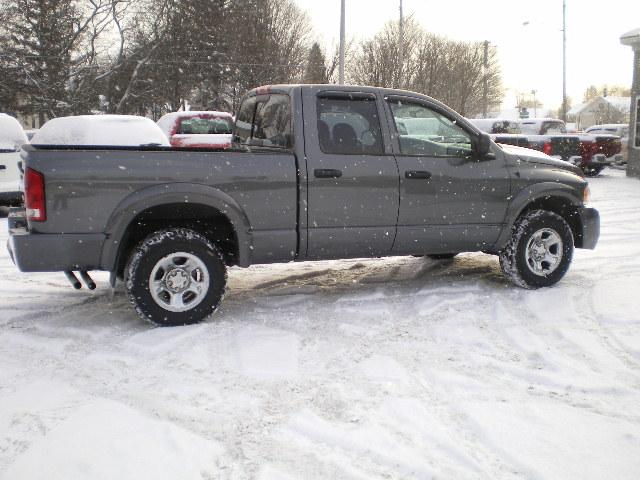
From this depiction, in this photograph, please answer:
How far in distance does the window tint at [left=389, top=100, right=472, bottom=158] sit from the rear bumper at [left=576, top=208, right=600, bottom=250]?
144 cm

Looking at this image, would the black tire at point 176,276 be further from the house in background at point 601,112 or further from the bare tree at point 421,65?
the house in background at point 601,112

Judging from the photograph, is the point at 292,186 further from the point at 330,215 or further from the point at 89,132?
the point at 89,132

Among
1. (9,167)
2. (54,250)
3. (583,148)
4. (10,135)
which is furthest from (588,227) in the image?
(583,148)

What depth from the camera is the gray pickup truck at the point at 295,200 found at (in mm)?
4695

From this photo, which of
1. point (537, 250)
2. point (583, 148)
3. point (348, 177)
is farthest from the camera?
point (583, 148)

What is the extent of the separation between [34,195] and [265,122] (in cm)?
206

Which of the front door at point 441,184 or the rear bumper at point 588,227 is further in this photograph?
the rear bumper at point 588,227

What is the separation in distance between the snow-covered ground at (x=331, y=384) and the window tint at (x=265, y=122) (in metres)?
1.41

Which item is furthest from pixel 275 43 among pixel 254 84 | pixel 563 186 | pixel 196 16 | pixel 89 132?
pixel 563 186

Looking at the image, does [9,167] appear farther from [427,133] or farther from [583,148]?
[583,148]

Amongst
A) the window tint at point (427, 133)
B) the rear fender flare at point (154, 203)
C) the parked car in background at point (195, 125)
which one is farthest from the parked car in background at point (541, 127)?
the rear fender flare at point (154, 203)

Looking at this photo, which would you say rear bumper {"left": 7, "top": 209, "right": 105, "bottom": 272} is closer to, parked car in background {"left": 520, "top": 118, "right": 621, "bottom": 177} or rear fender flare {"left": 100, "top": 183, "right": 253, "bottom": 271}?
rear fender flare {"left": 100, "top": 183, "right": 253, "bottom": 271}

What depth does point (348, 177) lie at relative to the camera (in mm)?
5312

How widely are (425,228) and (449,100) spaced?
3227cm
